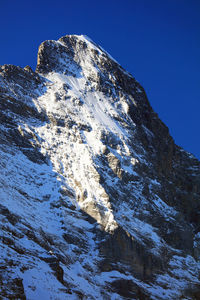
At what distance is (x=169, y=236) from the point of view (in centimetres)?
6850

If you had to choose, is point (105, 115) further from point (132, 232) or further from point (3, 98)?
point (132, 232)

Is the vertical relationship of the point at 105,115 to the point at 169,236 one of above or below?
above

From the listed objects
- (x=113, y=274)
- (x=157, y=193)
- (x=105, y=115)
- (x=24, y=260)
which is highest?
(x=105, y=115)

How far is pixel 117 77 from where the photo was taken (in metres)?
96.3

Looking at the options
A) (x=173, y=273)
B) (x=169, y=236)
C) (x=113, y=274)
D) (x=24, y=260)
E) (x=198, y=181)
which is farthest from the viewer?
(x=198, y=181)

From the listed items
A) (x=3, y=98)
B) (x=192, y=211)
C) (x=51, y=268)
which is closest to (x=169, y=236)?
(x=192, y=211)

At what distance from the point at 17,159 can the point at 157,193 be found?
26.0m

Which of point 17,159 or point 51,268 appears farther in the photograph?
point 17,159

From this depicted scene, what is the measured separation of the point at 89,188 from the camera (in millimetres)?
64438

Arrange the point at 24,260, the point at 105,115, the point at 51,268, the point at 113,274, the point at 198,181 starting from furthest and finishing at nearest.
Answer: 1. the point at 198,181
2. the point at 105,115
3. the point at 113,274
4. the point at 51,268
5. the point at 24,260

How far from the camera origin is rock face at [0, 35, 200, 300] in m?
47.5

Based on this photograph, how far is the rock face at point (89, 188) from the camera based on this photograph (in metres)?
47.5

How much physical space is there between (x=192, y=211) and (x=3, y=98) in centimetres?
4232

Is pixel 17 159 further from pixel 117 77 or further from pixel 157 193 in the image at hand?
pixel 117 77
